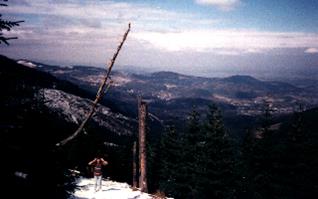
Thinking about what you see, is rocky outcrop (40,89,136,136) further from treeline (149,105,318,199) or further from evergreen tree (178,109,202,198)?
evergreen tree (178,109,202,198)

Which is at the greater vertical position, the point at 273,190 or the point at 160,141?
the point at 160,141

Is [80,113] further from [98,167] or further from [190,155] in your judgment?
[98,167]

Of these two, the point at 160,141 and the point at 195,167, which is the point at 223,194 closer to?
the point at 195,167

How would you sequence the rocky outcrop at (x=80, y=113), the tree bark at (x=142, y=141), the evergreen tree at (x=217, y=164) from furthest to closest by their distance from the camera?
1. the rocky outcrop at (x=80, y=113)
2. the evergreen tree at (x=217, y=164)
3. the tree bark at (x=142, y=141)

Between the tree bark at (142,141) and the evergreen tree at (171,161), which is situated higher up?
the tree bark at (142,141)

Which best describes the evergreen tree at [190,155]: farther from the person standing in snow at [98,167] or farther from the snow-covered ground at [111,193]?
the person standing in snow at [98,167]

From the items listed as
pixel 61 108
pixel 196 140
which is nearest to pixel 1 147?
pixel 196 140

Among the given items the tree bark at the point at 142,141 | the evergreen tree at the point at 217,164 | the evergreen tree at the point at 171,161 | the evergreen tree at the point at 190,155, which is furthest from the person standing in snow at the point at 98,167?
the evergreen tree at the point at 171,161

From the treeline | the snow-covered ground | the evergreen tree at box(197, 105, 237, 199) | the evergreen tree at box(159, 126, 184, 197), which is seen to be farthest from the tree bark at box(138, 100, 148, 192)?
the evergreen tree at box(159, 126, 184, 197)

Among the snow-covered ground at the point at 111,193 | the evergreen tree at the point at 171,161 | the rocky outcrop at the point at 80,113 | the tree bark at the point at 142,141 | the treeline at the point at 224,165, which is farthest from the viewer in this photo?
the rocky outcrop at the point at 80,113
